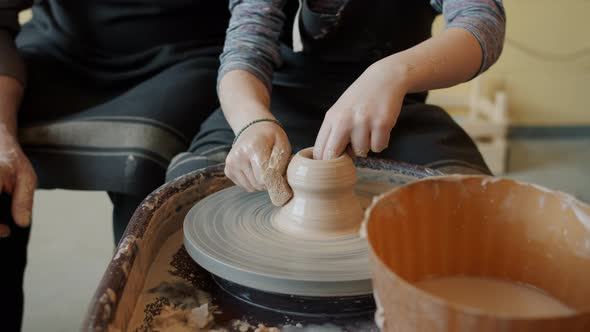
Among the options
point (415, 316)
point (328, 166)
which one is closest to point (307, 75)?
point (328, 166)

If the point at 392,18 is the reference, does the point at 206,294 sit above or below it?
below

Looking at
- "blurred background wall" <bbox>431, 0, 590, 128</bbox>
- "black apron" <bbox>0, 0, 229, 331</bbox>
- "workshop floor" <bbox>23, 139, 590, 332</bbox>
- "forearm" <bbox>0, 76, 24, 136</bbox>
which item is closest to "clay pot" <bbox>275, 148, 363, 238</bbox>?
"black apron" <bbox>0, 0, 229, 331</bbox>

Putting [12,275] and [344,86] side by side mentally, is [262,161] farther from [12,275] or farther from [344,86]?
[12,275]

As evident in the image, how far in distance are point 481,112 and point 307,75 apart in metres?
1.95

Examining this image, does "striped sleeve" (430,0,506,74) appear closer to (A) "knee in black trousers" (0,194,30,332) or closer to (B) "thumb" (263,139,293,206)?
(B) "thumb" (263,139,293,206)

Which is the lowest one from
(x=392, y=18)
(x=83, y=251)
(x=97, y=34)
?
(x=83, y=251)

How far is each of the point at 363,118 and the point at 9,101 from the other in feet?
2.40

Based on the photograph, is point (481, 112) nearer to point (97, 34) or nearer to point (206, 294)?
point (97, 34)

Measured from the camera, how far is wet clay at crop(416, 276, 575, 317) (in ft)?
1.92

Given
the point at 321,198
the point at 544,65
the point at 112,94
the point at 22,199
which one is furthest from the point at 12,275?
the point at 544,65

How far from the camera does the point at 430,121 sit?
1067 millimetres

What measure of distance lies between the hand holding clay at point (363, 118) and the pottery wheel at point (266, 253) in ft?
0.40

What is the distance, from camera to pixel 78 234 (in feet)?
7.32

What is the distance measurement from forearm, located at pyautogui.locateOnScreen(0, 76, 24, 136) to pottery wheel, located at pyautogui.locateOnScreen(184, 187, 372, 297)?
1.49 feet
